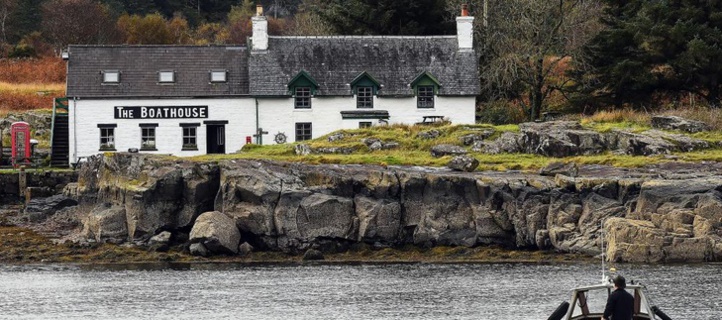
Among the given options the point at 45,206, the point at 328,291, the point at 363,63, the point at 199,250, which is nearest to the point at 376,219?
the point at 199,250

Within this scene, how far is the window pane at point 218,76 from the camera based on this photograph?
83.1m

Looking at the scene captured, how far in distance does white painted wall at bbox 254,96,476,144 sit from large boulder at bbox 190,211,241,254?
17.2 m

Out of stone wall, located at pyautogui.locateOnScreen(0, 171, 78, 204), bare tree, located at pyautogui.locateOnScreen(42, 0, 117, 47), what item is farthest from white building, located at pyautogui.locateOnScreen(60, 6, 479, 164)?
bare tree, located at pyautogui.locateOnScreen(42, 0, 117, 47)

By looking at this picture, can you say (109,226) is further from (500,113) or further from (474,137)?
(500,113)

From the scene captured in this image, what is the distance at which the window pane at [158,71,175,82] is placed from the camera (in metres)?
82.9

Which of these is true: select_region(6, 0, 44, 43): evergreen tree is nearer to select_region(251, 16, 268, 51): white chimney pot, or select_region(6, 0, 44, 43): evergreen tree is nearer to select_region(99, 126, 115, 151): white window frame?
select_region(99, 126, 115, 151): white window frame

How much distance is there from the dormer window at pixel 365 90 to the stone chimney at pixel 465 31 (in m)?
5.12

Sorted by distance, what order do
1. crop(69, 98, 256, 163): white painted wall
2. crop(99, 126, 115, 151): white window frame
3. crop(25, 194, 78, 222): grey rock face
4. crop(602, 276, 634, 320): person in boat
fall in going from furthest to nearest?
1. crop(69, 98, 256, 163): white painted wall
2. crop(99, 126, 115, 151): white window frame
3. crop(25, 194, 78, 222): grey rock face
4. crop(602, 276, 634, 320): person in boat

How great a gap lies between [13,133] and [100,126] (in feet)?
16.2

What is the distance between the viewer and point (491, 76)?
282 feet

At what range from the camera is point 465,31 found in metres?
84.4

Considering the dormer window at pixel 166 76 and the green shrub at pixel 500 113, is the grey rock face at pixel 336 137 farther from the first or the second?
the green shrub at pixel 500 113

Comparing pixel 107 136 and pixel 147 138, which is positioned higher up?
pixel 107 136

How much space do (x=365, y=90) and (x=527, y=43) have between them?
29.5 ft
